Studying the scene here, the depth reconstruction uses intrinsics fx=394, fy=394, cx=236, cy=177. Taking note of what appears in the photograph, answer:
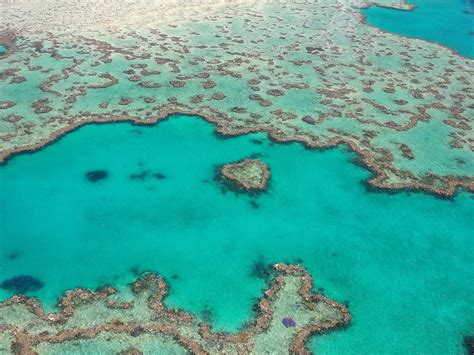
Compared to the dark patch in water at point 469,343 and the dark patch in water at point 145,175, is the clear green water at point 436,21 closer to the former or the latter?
the dark patch in water at point 469,343

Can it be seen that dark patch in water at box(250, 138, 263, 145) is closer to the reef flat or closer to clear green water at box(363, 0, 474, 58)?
the reef flat

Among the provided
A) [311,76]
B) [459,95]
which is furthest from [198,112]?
→ [459,95]

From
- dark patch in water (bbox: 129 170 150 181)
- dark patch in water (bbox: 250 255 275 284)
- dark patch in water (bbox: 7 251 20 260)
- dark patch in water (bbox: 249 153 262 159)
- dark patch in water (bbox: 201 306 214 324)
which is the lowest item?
dark patch in water (bbox: 201 306 214 324)

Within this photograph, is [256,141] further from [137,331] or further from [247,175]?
[137,331]

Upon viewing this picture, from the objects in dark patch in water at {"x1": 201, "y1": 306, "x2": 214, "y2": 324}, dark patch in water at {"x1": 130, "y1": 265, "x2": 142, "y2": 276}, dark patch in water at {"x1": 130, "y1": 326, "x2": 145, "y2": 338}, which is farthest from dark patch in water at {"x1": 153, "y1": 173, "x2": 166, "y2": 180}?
dark patch in water at {"x1": 130, "y1": 326, "x2": 145, "y2": 338}

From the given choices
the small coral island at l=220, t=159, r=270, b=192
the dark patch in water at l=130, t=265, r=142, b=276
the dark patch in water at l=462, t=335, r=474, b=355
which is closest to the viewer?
the dark patch in water at l=462, t=335, r=474, b=355

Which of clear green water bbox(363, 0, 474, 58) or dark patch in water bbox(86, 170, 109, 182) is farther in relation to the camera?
clear green water bbox(363, 0, 474, 58)

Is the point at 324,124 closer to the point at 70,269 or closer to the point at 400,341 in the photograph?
the point at 400,341
